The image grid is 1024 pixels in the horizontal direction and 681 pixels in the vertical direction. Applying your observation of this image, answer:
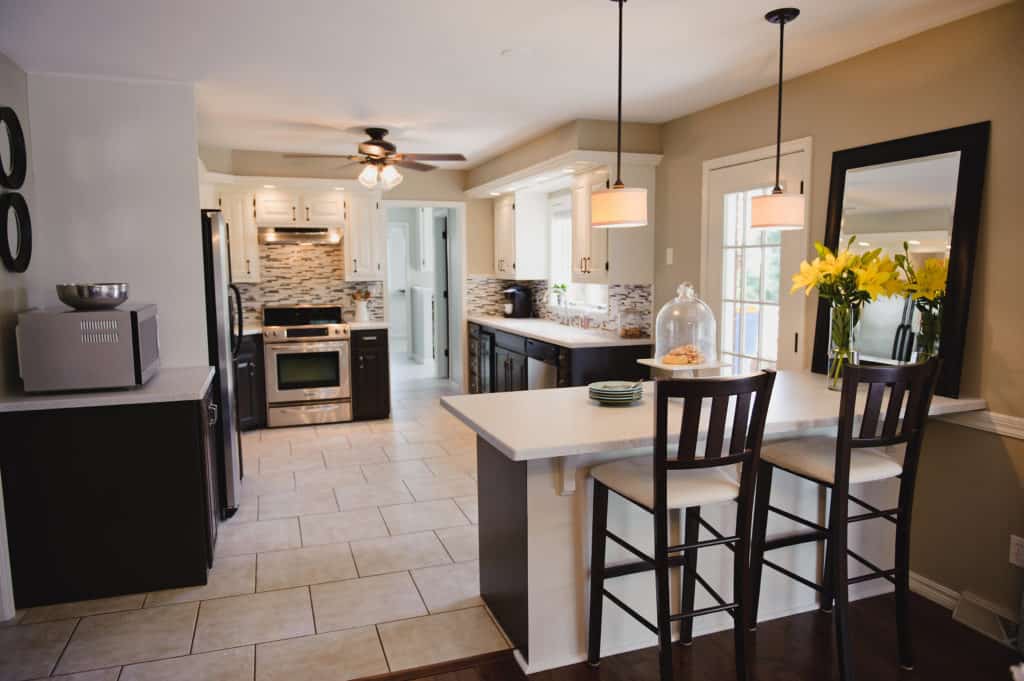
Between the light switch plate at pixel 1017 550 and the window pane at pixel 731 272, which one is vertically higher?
the window pane at pixel 731 272

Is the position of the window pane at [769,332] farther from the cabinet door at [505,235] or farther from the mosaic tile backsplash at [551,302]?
the cabinet door at [505,235]

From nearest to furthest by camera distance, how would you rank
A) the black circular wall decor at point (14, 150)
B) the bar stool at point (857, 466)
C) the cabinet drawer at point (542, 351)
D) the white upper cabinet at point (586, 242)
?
the bar stool at point (857, 466) < the black circular wall decor at point (14, 150) < the white upper cabinet at point (586, 242) < the cabinet drawer at point (542, 351)

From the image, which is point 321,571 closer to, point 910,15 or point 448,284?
point 910,15

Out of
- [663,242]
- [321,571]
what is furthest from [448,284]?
[321,571]

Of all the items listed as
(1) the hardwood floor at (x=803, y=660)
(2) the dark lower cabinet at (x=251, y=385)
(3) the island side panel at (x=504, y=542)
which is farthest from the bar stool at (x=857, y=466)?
(2) the dark lower cabinet at (x=251, y=385)

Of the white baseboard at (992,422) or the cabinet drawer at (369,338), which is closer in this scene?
the white baseboard at (992,422)

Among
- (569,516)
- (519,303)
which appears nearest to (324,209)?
(519,303)

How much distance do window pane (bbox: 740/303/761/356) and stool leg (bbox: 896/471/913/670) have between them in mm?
1765

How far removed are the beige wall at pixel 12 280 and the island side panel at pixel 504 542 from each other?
2.13m

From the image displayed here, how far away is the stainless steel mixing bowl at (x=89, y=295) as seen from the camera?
3.07 meters

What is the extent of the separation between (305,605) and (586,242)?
3248mm

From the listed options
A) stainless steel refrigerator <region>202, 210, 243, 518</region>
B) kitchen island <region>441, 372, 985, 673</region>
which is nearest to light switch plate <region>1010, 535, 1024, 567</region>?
kitchen island <region>441, 372, 985, 673</region>

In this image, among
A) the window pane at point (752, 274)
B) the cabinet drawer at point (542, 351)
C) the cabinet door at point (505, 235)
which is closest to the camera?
the window pane at point (752, 274)

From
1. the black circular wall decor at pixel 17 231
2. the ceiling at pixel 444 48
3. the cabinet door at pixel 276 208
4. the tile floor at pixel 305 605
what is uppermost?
the ceiling at pixel 444 48
